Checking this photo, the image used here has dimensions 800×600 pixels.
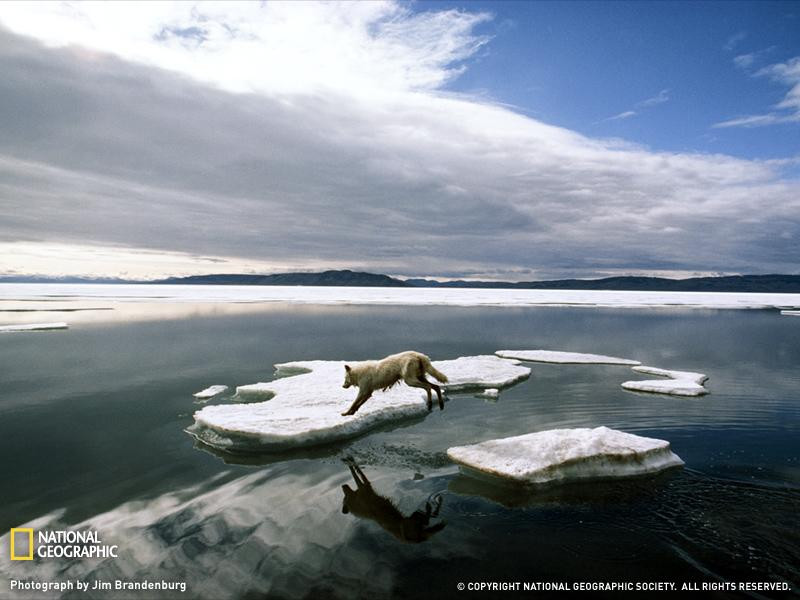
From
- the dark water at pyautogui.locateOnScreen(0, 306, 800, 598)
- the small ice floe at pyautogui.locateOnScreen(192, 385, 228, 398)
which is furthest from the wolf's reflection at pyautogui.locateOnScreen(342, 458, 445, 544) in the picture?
the small ice floe at pyautogui.locateOnScreen(192, 385, 228, 398)

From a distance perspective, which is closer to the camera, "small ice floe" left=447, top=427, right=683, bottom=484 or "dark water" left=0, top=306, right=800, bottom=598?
"dark water" left=0, top=306, right=800, bottom=598

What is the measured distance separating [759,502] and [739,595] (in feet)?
9.38

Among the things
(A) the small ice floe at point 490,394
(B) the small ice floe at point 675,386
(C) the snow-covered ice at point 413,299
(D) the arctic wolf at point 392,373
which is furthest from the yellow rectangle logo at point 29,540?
(C) the snow-covered ice at point 413,299

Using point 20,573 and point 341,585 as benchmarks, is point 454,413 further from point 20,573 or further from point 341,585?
point 20,573

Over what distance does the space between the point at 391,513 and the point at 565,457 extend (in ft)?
11.3

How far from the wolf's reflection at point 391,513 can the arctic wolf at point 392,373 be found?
9.43 ft

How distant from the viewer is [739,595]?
5.68m

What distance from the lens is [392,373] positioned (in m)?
11.2

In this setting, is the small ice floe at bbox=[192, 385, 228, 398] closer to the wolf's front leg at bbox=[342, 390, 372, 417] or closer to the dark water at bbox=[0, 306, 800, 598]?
the dark water at bbox=[0, 306, 800, 598]

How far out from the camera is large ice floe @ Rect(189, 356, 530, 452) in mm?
10906

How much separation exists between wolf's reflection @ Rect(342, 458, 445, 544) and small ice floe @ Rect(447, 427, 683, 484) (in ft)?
4.63

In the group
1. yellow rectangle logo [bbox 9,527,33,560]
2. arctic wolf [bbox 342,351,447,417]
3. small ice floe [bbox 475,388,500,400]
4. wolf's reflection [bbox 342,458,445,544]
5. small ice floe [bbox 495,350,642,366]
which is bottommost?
yellow rectangle logo [bbox 9,527,33,560]

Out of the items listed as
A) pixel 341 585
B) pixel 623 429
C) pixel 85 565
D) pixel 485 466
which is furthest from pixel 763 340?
pixel 85 565

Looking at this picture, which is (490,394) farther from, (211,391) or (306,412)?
(211,391)
